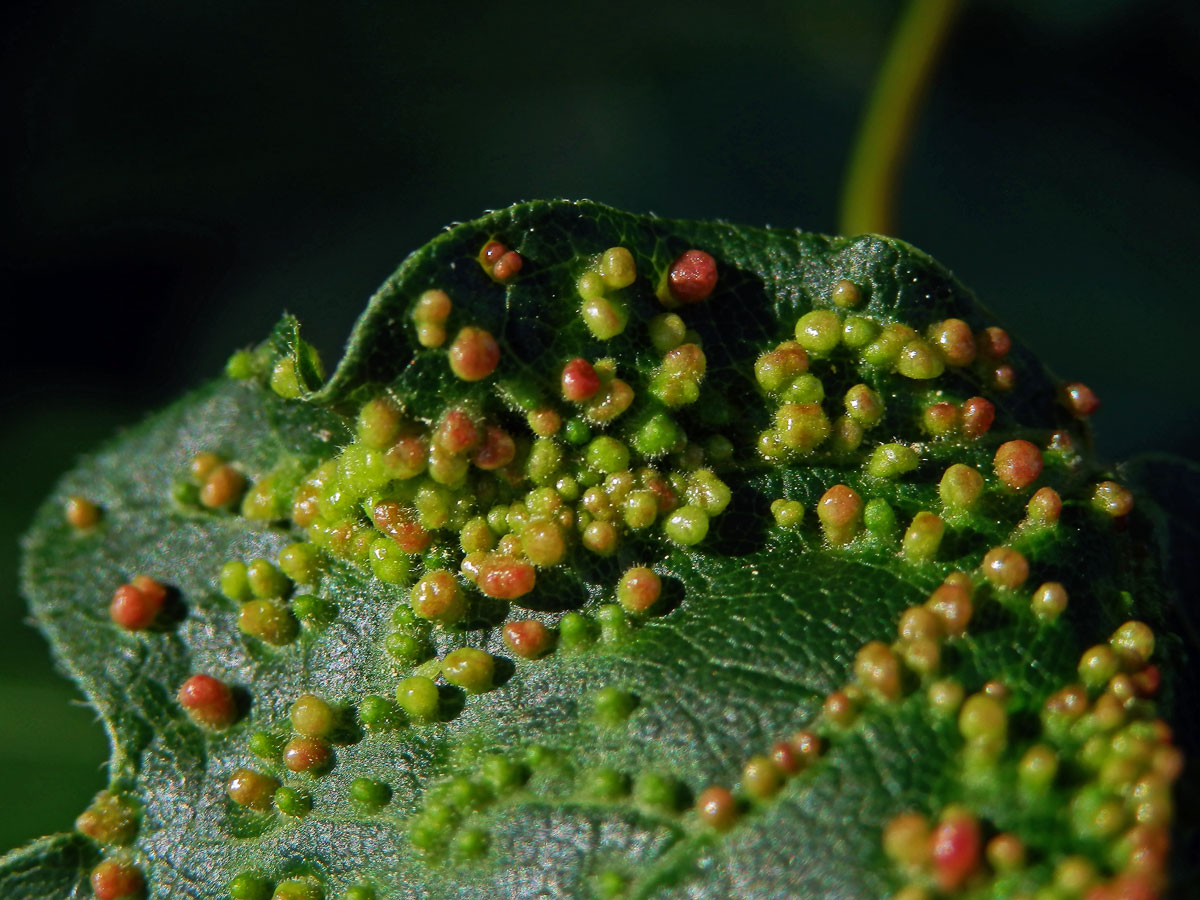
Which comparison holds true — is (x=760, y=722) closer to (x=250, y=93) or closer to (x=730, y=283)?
(x=730, y=283)

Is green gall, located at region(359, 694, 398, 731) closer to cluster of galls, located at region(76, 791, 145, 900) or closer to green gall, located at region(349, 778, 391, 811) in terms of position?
green gall, located at region(349, 778, 391, 811)

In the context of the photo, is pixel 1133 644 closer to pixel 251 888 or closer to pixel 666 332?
pixel 666 332

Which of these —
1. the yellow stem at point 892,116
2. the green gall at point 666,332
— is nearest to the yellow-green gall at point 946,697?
the green gall at point 666,332

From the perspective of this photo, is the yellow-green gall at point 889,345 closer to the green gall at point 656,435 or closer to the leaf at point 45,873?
the green gall at point 656,435

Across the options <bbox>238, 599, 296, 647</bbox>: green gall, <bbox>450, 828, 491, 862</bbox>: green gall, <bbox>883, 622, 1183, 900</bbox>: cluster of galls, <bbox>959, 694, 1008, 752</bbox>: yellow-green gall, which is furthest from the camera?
<bbox>238, 599, 296, 647</bbox>: green gall

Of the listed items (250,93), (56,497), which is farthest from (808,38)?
(56,497)

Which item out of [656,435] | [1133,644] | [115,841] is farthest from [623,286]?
[115,841]

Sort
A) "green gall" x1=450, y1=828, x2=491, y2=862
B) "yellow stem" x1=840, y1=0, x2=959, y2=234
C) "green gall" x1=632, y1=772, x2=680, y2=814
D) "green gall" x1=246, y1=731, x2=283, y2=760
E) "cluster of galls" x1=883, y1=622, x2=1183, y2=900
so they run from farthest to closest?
"yellow stem" x1=840, y1=0, x2=959, y2=234 → "green gall" x1=246, y1=731, x2=283, y2=760 → "green gall" x1=450, y1=828, x2=491, y2=862 → "green gall" x1=632, y1=772, x2=680, y2=814 → "cluster of galls" x1=883, y1=622, x2=1183, y2=900

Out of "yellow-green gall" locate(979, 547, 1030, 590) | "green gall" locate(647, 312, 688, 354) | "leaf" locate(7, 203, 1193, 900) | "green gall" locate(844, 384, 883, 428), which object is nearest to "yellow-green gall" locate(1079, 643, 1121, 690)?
"leaf" locate(7, 203, 1193, 900)
